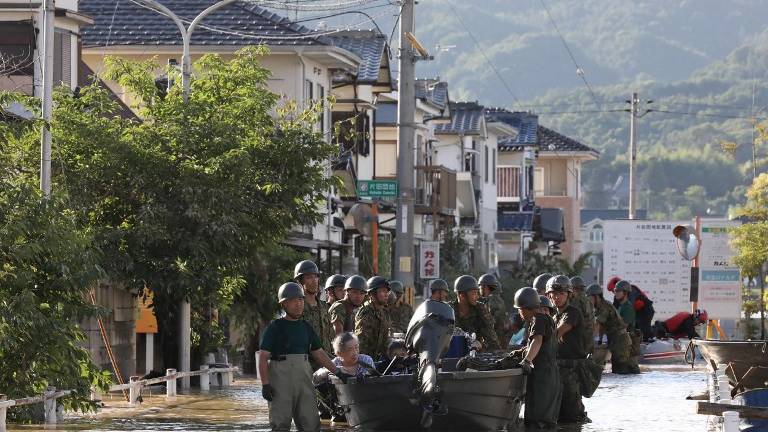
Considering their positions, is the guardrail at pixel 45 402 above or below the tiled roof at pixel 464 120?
below

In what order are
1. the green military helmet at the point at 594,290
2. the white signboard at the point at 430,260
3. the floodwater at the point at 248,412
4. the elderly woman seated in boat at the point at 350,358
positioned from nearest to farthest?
the elderly woman seated in boat at the point at 350,358 < the floodwater at the point at 248,412 < the green military helmet at the point at 594,290 < the white signboard at the point at 430,260

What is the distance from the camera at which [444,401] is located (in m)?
16.4

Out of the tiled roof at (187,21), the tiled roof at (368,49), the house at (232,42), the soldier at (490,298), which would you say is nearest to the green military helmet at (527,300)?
the soldier at (490,298)

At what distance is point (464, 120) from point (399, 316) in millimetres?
42479

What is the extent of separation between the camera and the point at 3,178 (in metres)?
17.6

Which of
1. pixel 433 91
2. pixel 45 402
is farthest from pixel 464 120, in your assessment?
pixel 45 402

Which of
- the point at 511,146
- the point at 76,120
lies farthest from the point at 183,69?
the point at 511,146

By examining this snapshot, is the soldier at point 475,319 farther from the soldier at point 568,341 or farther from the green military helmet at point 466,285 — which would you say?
the soldier at point 568,341

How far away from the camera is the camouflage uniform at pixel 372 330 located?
62.7 feet

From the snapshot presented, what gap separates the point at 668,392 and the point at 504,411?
1018 centimetres

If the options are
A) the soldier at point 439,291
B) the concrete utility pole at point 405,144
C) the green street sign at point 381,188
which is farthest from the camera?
the green street sign at point 381,188

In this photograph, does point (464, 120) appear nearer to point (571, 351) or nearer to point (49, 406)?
point (571, 351)

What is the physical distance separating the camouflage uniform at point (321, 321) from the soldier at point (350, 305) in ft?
1.23

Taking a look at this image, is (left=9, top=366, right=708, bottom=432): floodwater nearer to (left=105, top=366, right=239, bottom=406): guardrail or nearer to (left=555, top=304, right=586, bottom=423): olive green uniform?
(left=105, top=366, right=239, bottom=406): guardrail
